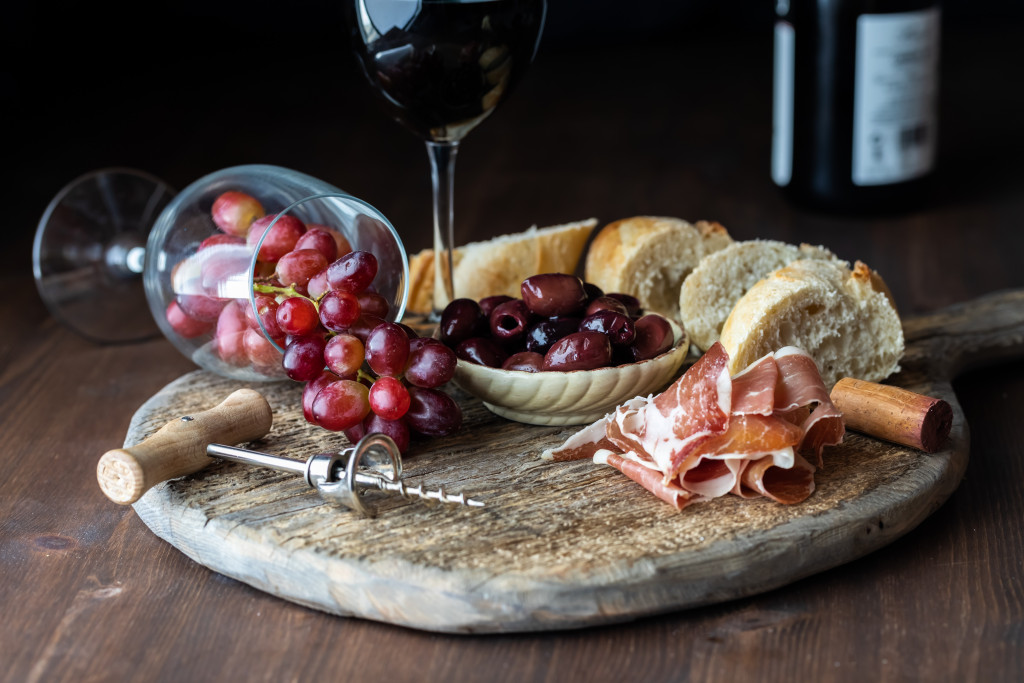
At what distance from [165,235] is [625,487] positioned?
618 mm

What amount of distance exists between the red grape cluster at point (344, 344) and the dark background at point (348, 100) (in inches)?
32.9

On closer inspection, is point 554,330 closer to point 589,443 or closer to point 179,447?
point 589,443

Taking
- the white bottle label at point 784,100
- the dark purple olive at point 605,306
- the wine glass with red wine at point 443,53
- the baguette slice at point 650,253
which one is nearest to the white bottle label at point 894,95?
the white bottle label at point 784,100

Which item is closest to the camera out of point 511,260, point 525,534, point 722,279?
point 525,534

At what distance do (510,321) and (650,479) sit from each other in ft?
0.83

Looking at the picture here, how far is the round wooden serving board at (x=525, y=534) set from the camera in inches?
32.8

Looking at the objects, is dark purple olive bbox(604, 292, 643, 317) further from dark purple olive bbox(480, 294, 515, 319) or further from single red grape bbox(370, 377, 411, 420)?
single red grape bbox(370, 377, 411, 420)

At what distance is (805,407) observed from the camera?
1.01 meters

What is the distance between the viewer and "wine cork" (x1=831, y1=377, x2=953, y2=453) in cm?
102

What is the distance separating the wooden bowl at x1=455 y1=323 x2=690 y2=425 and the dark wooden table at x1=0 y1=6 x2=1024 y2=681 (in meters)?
0.29

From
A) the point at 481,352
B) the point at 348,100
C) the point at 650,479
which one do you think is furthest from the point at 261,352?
the point at 348,100

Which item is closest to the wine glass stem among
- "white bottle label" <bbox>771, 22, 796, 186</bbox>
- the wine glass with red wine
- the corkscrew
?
the wine glass with red wine

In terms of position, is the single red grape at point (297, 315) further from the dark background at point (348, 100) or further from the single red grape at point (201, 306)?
the dark background at point (348, 100)

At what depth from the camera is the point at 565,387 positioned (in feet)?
3.54
